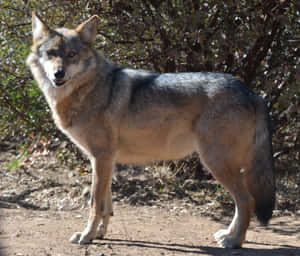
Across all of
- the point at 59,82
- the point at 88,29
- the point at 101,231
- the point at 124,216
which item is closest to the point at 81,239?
the point at 101,231

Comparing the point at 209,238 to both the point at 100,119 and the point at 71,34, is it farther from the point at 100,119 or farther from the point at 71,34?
the point at 71,34

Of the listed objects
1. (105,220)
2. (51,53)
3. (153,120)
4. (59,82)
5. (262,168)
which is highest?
(51,53)

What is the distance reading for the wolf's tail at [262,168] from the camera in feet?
13.4

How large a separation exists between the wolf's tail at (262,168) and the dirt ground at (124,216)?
45cm

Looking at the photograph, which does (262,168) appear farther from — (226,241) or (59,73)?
(59,73)

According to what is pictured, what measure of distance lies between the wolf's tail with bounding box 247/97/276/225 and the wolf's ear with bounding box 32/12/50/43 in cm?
223

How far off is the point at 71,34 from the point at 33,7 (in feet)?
4.66

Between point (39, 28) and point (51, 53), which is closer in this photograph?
point (51, 53)

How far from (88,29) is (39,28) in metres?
0.50

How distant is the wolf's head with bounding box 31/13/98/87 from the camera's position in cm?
401

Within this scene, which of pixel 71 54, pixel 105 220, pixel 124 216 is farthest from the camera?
pixel 124 216

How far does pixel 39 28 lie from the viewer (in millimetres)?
4305

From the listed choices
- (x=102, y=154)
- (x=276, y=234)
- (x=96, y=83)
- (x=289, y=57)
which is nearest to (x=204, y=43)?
(x=289, y=57)

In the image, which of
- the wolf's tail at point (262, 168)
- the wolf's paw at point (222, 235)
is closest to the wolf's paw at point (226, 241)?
the wolf's paw at point (222, 235)
